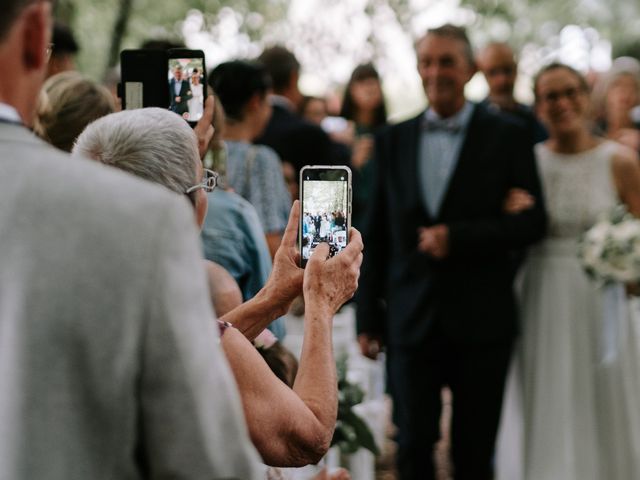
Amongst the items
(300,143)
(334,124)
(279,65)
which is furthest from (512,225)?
(334,124)

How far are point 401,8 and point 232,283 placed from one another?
914cm

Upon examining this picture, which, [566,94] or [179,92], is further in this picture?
[566,94]

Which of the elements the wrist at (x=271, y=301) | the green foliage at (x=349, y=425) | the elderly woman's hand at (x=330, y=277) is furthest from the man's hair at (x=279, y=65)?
the elderly woman's hand at (x=330, y=277)

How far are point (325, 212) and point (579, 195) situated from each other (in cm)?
360

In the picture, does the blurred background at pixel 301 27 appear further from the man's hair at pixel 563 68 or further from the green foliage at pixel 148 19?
the man's hair at pixel 563 68

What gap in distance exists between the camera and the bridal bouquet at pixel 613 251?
5414 millimetres

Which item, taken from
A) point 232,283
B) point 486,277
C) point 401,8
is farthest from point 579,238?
point 401,8

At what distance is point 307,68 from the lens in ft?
38.0

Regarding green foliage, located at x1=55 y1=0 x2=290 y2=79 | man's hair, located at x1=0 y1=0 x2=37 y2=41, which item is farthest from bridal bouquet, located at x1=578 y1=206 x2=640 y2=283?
green foliage, located at x1=55 y1=0 x2=290 y2=79

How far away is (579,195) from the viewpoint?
5.78m

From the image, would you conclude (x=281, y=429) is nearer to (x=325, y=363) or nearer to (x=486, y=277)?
(x=325, y=363)

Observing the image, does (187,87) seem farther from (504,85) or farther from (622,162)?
(504,85)

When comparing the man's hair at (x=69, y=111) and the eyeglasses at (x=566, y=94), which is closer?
the man's hair at (x=69, y=111)

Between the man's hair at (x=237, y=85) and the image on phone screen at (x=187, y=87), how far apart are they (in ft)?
5.45
